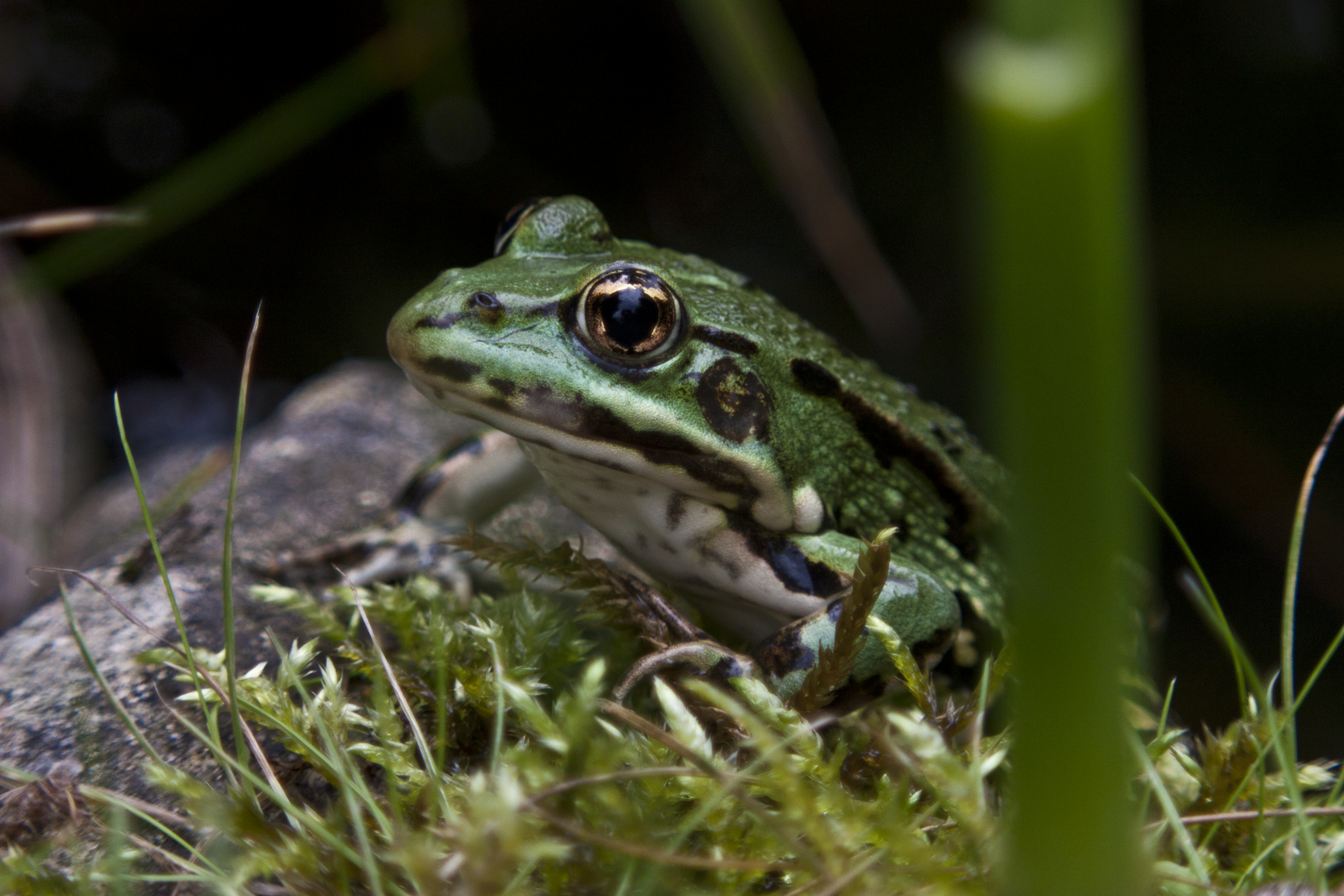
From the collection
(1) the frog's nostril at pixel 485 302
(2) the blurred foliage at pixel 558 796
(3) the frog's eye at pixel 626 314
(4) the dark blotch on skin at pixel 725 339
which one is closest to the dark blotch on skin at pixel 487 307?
(1) the frog's nostril at pixel 485 302

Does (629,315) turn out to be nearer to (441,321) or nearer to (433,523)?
(441,321)

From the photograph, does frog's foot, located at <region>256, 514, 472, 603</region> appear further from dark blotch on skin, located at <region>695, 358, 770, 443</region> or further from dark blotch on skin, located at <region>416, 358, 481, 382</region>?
dark blotch on skin, located at <region>695, 358, 770, 443</region>

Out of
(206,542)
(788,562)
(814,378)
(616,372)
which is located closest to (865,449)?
(814,378)

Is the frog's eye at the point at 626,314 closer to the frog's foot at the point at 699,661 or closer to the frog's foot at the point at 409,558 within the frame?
the frog's foot at the point at 699,661

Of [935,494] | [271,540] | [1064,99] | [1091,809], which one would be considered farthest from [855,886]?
[271,540]

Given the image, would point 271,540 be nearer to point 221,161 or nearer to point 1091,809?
point 221,161

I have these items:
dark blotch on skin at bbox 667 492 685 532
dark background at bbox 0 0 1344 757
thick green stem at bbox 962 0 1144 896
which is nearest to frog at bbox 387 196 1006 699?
dark blotch on skin at bbox 667 492 685 532
